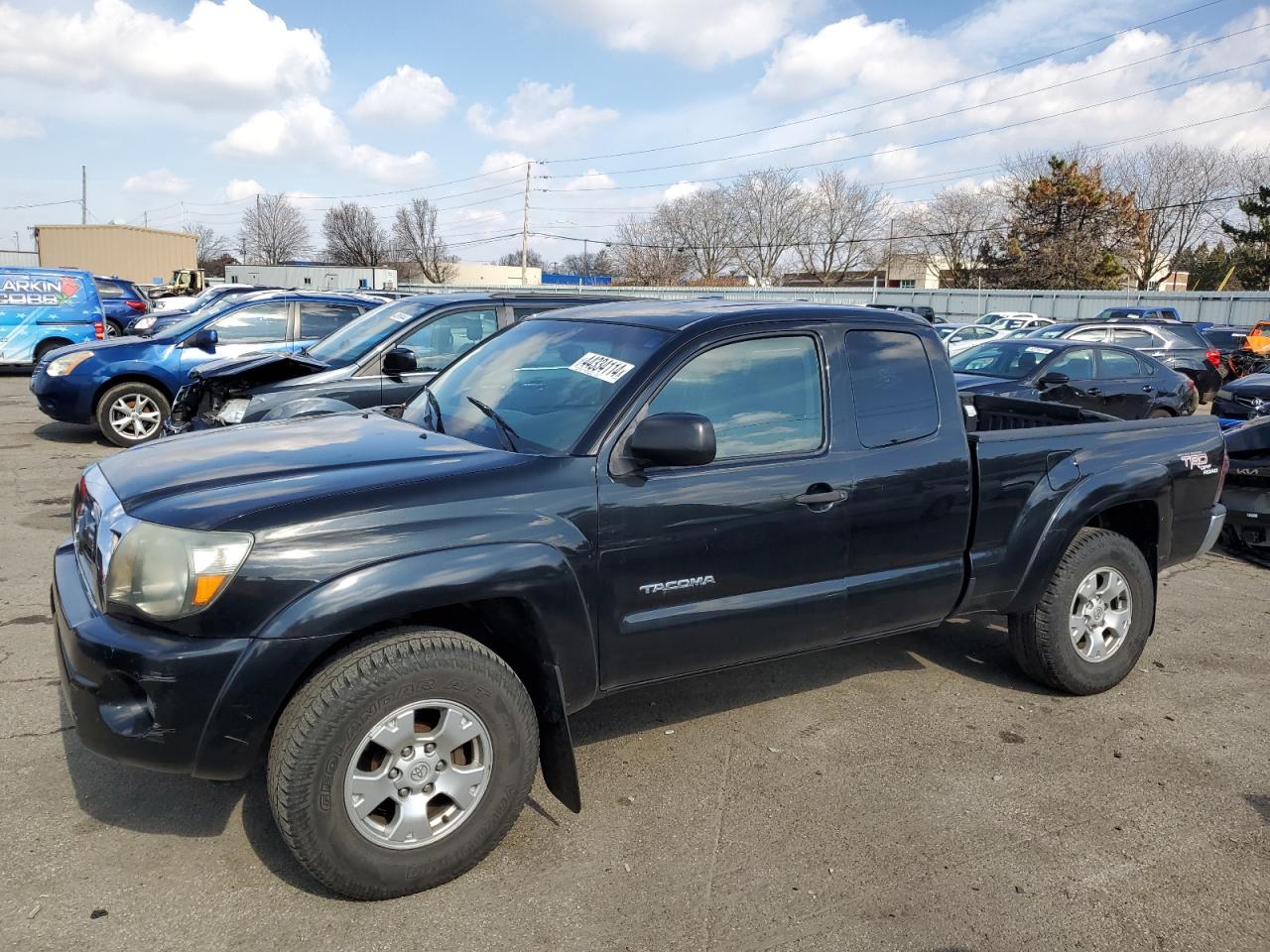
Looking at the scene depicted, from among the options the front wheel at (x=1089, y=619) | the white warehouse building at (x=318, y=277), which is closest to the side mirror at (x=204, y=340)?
the front wheel at (x=1089, y=619)

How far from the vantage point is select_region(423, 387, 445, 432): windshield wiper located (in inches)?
146

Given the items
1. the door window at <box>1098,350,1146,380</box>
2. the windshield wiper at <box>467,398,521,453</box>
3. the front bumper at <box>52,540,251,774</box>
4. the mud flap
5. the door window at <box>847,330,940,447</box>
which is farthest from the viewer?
the door window at <box>1098,350,1146,380</box>

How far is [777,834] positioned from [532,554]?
1.35m

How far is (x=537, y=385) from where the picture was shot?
145 inches

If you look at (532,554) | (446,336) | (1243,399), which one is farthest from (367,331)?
(1243,399)

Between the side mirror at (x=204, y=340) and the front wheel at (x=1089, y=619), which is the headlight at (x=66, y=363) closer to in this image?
the side mirror at (x=204, y=340)

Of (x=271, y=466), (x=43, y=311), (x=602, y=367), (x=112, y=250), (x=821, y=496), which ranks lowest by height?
(x=821, y=496)

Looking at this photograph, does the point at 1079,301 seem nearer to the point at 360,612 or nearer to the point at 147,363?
the point at 147,363

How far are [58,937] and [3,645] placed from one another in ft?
Result: 8.39

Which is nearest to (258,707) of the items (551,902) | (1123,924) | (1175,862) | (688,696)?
(551,902)

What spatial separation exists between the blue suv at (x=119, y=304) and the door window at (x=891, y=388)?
22.5 meters

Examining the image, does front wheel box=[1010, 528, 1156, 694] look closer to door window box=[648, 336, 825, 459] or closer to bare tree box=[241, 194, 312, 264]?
door window box=[648, 336, 825, 459]

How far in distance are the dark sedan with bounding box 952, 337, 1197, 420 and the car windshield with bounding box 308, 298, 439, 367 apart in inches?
225

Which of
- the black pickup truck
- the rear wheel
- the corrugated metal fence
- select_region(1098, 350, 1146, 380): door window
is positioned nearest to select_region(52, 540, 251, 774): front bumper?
the black pickup truck
